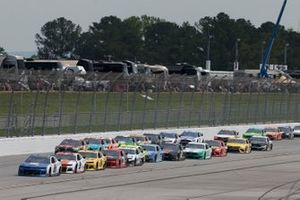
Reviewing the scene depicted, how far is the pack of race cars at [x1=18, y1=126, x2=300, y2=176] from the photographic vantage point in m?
38.9

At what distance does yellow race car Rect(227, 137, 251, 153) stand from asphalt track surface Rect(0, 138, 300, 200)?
24.6 feet

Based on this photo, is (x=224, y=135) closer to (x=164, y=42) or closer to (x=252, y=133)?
(x=252, y=133)

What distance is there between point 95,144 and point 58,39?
13510 cm

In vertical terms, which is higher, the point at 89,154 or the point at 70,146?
the point at 89,154

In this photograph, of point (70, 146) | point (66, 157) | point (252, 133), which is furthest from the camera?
point (252, 133)

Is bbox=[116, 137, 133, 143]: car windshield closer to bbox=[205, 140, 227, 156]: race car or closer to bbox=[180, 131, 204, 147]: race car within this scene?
bbox=[205, 140, 227, 156]: race car

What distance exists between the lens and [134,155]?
4628cm

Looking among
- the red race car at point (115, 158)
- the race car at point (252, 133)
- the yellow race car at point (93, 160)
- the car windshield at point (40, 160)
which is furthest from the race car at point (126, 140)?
the race car at point (252, 133)

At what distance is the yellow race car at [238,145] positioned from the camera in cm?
6012

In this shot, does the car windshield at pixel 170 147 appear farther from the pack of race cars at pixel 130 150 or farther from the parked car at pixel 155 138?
the parked car at pixel 155 138

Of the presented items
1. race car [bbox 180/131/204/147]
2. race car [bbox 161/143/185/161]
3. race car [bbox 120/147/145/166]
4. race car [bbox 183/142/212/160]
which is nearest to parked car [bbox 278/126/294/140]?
race car [bbox 180/131/204/147]

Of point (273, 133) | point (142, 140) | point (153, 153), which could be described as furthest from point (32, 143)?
point (273, 133)

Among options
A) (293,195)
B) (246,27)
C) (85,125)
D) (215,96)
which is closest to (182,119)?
(215,96)

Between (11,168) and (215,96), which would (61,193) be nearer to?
(11,168)
